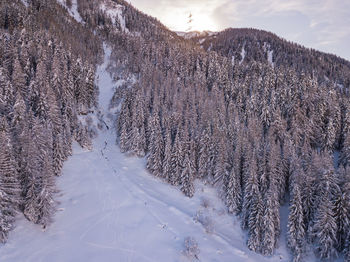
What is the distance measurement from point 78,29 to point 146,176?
102 metres

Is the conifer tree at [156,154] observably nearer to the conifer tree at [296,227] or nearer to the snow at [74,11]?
the conifer tree at [296,227]

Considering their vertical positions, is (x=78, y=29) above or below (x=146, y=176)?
above

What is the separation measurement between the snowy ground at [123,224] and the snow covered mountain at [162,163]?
20 centimetres

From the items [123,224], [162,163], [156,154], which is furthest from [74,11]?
[123,224]

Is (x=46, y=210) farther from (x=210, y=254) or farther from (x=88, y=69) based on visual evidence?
(x=88, y=69)

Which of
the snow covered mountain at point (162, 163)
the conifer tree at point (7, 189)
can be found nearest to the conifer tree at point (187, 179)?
the snow covered mountain at point (162, 163)

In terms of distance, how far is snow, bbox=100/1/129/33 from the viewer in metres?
149

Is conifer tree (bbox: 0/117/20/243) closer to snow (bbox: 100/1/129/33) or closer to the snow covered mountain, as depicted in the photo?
the snow covered mountain

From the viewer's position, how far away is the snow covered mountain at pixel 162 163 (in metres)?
28.6

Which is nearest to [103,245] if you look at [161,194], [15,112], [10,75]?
[161,194]

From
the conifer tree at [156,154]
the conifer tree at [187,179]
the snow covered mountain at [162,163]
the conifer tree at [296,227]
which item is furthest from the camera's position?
the conifer tree at [156,154]

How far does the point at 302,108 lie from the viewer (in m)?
62.1

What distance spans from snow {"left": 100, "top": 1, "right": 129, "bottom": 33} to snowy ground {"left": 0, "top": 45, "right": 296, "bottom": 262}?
127693mm

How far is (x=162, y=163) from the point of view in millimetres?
49875
